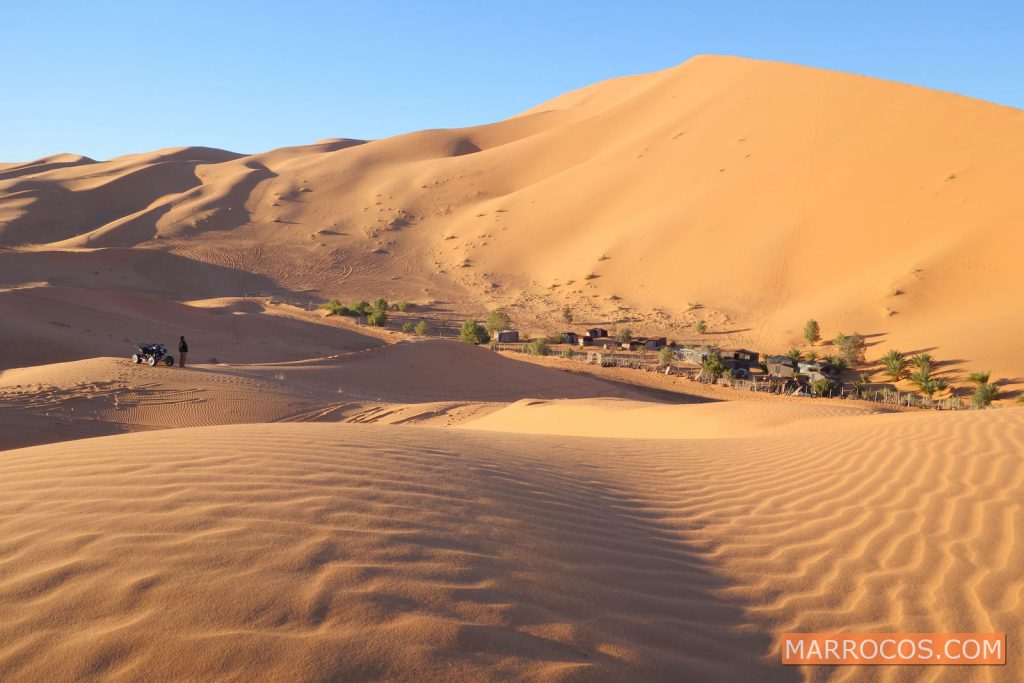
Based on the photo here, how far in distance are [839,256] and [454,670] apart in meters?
37.2

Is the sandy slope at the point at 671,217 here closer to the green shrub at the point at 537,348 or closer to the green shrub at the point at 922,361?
the green shrub at the point at 922,361

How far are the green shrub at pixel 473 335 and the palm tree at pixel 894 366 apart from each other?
15076 mm

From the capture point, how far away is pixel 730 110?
56312 millimetres

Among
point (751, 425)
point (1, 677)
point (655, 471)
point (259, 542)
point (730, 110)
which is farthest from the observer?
point (730, 110)

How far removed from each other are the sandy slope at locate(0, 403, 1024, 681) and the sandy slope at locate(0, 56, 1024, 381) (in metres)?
21.4

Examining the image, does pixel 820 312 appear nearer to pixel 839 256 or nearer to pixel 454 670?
pixel 839 256

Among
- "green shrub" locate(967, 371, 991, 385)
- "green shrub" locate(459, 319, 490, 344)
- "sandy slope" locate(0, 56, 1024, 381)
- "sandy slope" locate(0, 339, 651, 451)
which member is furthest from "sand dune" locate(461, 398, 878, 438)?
"sandy slope" locate(0, 56, 1024, 381)

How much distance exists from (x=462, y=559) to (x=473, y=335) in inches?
1001

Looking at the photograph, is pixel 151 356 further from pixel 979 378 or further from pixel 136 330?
pixel 979 378

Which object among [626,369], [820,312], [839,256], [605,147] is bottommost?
[626,369]

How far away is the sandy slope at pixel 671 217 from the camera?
30734 millimetres

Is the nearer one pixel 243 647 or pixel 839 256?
pixel 243 647

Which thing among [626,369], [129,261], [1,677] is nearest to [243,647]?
[1,677]

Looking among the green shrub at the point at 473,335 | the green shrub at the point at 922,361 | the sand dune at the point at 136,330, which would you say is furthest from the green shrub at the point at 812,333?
the sand dune at the point at 136,330
